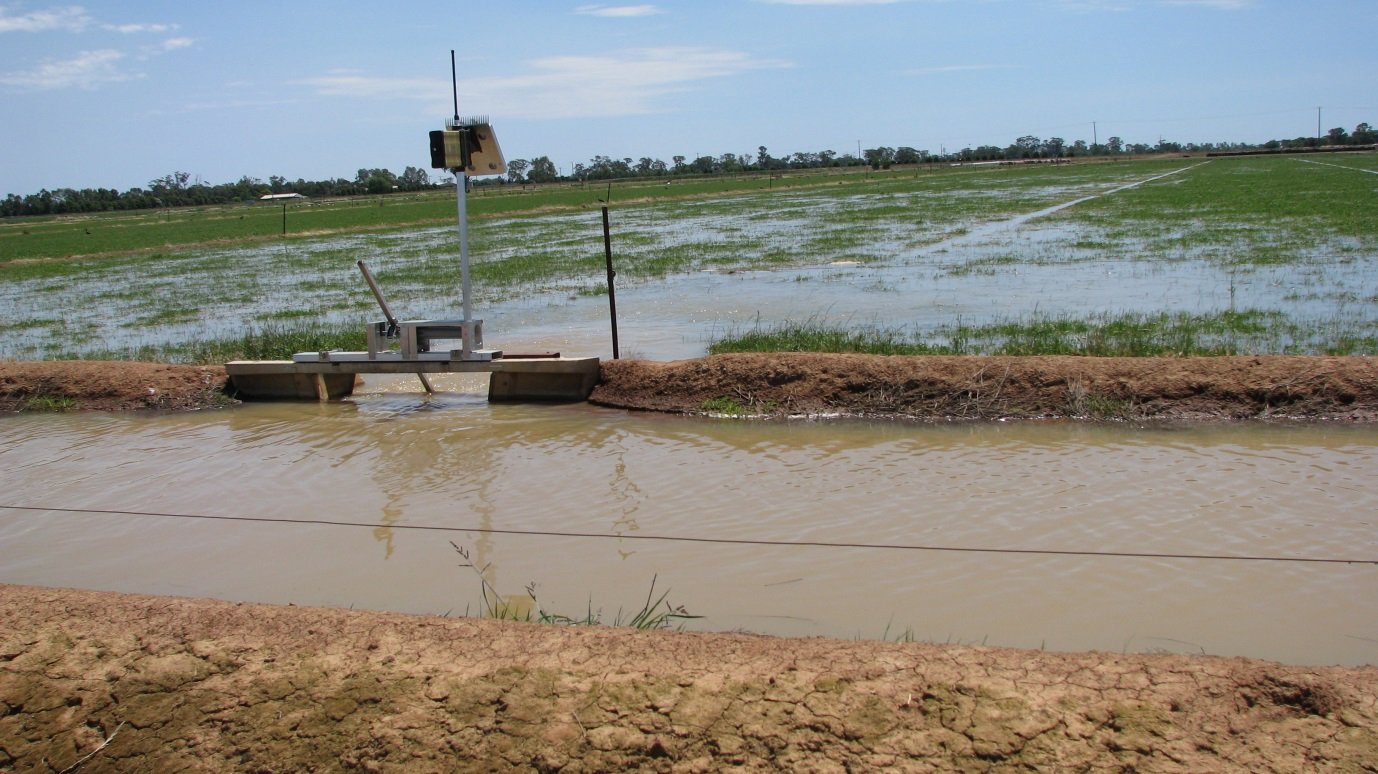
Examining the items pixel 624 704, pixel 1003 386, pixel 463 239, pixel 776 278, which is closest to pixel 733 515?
pixel 624 704

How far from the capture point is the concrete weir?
9.73 meters

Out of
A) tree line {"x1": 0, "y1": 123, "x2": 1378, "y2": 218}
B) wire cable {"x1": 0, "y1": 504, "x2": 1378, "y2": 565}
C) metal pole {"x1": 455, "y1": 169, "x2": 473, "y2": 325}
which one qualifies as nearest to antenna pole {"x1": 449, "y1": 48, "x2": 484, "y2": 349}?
metal pole {"x1": 455, "y1": 169, "x2": 473, "y2": 325}

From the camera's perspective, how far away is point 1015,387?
8.55 m

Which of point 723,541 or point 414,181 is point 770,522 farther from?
point 414,181

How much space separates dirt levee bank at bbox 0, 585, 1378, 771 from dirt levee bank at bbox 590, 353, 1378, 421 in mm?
4820

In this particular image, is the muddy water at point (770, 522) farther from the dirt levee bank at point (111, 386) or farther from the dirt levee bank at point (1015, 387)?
the dirt levee bank at point (111, 386)

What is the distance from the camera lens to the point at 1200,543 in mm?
5570

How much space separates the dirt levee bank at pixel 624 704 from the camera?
325 centimetres

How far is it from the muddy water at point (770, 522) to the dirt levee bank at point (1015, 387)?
32 centimetres

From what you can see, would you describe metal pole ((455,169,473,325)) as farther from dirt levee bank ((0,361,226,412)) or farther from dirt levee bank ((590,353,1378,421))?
dirt levee bank ((0,361,226,412))

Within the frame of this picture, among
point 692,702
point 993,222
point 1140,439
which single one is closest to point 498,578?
point 692,702

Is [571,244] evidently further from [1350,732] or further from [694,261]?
[1350,732]

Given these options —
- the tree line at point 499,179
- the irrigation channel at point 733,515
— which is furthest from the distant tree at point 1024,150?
the irrigation channel at point 733,515

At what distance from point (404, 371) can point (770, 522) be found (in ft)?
16.0
